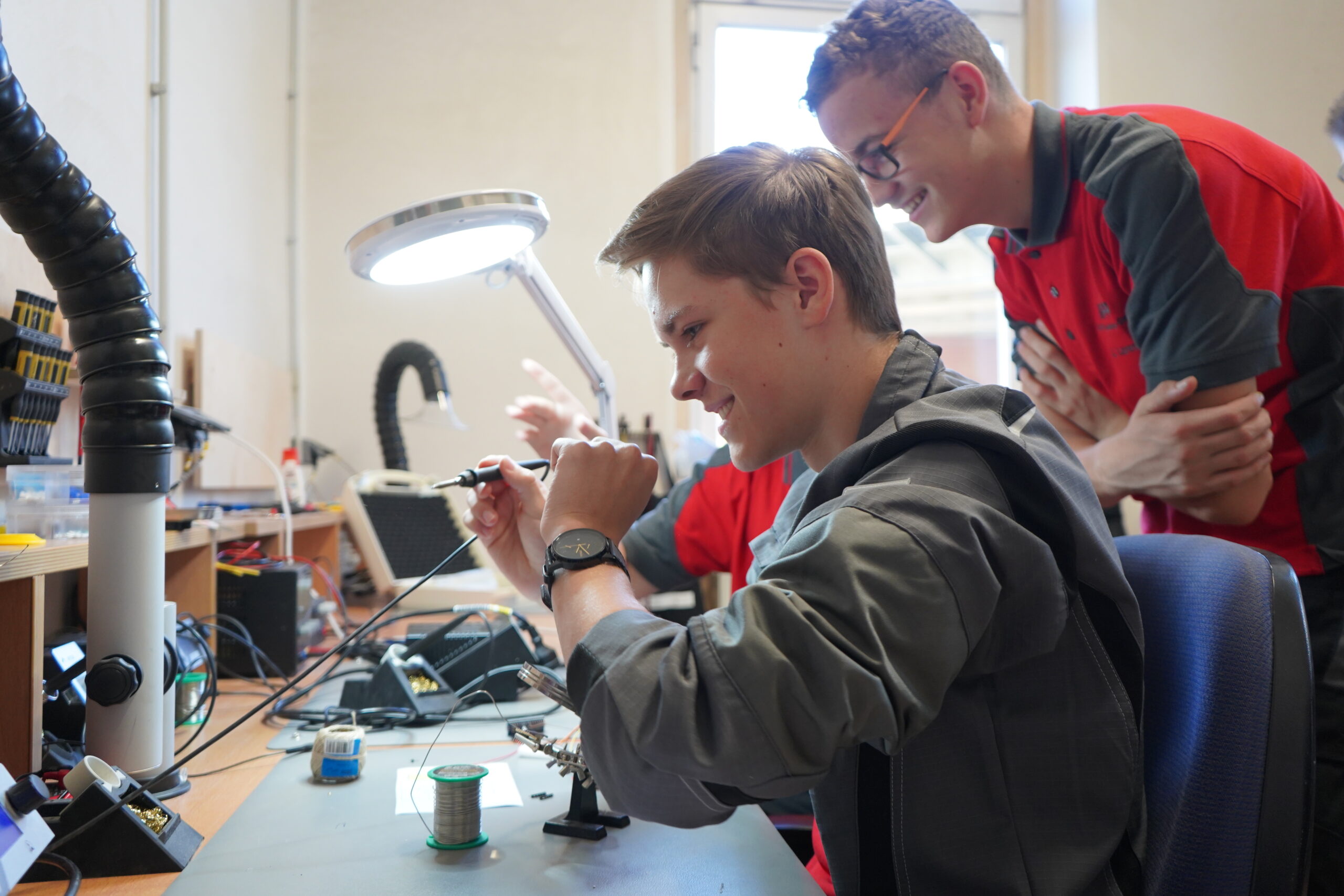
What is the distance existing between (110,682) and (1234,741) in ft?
3.06

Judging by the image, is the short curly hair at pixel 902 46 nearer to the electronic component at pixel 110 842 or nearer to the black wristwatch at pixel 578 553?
the black wristwatch at pixel 578 553

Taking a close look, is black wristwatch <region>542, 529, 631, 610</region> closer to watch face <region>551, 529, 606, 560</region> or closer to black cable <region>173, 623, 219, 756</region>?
watch face <region>551, 529, 606, 560</region>

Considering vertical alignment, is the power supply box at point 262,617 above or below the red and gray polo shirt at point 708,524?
below

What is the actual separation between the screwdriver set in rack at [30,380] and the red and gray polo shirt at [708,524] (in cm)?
81

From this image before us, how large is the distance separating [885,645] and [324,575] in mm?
1552

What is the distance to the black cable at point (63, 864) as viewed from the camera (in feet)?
2.37

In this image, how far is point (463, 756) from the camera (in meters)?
1.05

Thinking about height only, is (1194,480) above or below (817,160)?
below

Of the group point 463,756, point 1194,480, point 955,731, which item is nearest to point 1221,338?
point 1194,480

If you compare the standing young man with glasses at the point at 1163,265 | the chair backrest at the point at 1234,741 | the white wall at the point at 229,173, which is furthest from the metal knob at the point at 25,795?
the white wall at the point at 229,173

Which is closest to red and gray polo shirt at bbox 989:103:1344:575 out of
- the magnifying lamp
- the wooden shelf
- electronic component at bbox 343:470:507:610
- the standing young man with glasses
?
the standing young man with glasses

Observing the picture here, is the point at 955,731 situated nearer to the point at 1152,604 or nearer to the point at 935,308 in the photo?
the point at 1152,604

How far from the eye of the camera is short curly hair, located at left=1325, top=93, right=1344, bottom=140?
1614 mm

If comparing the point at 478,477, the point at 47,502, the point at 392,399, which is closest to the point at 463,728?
the point at 478,477
